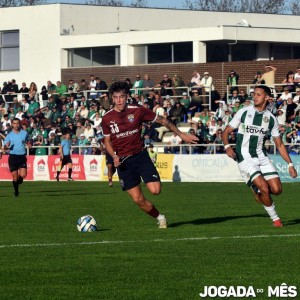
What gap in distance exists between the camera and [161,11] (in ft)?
198

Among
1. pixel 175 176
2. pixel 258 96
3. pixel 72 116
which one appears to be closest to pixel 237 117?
pixel 258 96

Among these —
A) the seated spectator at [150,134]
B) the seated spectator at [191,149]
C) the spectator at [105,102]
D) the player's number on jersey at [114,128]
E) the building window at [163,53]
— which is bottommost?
the seated spectator at [191,149]

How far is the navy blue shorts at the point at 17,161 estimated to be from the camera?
2865cm

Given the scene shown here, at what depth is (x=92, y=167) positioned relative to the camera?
4362 cm

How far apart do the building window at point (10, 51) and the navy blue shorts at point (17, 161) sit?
3146cm

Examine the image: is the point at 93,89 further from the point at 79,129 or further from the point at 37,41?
the point at 37,41

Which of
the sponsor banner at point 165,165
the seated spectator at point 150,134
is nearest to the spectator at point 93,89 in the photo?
the seated spectator at point 150,134

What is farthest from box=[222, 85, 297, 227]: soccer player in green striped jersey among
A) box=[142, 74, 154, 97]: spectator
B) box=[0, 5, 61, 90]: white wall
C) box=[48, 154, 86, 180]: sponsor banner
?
box=[0, 5, 61, 90]: white wall

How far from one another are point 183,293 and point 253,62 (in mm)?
40888

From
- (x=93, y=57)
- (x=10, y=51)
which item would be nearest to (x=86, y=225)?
(x=93, y=57)

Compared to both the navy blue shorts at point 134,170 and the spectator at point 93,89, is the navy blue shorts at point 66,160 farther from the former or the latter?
the navy blue shorts at point 134,170

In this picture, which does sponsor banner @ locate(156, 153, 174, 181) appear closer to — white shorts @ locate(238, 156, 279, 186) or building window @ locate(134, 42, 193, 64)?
building window @ locate(134, 42, 193, 64)

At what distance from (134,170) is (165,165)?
79.0ft

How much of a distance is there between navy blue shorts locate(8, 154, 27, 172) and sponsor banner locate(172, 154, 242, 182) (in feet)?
37.5
